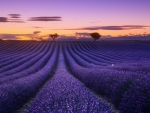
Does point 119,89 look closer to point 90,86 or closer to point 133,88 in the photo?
point 133,88

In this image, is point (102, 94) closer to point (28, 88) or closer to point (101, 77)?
point (101, 77)

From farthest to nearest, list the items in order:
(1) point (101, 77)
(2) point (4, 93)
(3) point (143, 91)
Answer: (1) point (101, 77)
(2) point (4, 93)
(3) point (143, 91)

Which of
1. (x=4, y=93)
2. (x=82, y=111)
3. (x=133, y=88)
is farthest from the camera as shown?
(x=4, y=93)

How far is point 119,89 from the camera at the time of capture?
7434mm

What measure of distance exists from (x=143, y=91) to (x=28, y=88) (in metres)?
5.18

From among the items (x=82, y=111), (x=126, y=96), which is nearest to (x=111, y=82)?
(x=126, y=96)

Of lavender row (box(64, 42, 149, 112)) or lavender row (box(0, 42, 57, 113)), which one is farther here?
lavender row (box(64, 42, 149, 112))

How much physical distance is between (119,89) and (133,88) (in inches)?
48.9

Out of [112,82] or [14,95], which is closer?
[14,95]

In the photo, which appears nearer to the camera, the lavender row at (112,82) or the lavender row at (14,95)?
the lavender row at (14,95)

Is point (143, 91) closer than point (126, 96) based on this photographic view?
Yes

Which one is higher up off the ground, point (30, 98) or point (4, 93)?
point (4, 93)

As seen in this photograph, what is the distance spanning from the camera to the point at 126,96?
629 centimetres

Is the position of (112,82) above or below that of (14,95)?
above
